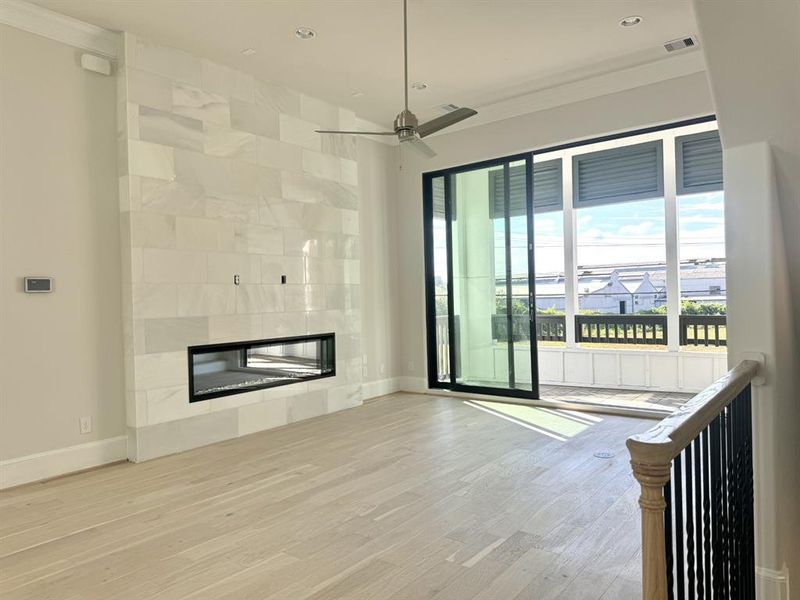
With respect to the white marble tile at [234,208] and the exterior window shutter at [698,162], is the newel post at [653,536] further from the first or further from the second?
the exterior window shutter at [698,162]

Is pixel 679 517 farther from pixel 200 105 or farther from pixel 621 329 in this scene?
pixel 621 329

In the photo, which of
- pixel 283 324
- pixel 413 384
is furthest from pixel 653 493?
pixel 413 384

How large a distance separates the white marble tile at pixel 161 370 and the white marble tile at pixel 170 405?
1.9 inches

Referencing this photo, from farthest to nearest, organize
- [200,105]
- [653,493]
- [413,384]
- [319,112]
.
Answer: [413,384] < [319,112] < [200,105] < [653,493]

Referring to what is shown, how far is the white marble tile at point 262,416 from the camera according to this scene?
499 cm

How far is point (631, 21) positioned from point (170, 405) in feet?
15.3

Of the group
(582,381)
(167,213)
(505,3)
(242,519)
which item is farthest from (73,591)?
(582,381)

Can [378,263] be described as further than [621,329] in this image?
No

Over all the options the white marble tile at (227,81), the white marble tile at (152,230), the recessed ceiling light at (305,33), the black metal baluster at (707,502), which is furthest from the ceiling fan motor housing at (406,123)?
the black metal baluster at (707,502)

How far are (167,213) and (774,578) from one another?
443 centimetres

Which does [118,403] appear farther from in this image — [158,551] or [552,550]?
[552,550]

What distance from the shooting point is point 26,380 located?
3.79 meters

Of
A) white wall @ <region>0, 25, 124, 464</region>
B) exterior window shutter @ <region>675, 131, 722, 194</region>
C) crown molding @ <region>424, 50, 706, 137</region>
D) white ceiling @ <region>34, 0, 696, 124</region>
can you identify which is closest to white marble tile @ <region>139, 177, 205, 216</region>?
white wall @ <region>0, 25, 124, 464</region>

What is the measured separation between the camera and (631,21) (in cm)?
422
